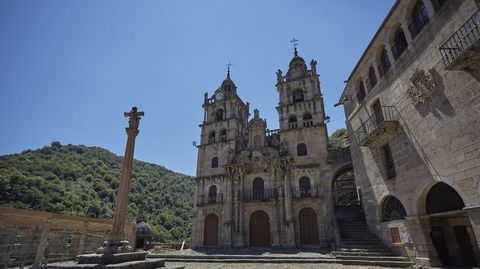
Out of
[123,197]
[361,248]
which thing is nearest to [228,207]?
[361,248]

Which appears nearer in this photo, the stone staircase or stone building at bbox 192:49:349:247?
the stone staircase

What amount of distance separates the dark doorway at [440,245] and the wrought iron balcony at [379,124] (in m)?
4.76

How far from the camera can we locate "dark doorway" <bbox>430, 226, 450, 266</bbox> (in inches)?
387

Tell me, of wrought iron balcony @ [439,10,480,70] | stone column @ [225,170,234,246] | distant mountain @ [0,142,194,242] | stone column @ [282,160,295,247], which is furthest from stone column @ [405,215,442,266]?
distant mountain @ [0,142,194,242]

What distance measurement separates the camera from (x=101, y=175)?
58.9 meters

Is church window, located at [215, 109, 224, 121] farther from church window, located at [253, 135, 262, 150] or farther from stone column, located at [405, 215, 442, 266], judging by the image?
stone column, located at [405, 215, 442, 266]

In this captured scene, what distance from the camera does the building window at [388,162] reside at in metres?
12.0

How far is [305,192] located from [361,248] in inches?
303

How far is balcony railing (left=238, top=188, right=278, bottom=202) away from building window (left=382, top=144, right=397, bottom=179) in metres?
10.7

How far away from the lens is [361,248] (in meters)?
13.1

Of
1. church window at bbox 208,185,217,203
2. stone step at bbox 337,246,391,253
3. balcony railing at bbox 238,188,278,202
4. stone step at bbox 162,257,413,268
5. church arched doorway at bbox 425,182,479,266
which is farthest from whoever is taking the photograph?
church window at bbox 208,185,217,203

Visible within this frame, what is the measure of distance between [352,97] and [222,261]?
1431 cm

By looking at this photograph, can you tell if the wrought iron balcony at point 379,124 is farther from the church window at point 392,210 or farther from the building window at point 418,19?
the building window at point 418,19

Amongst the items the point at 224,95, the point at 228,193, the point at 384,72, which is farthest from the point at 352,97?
the point at 224,95
